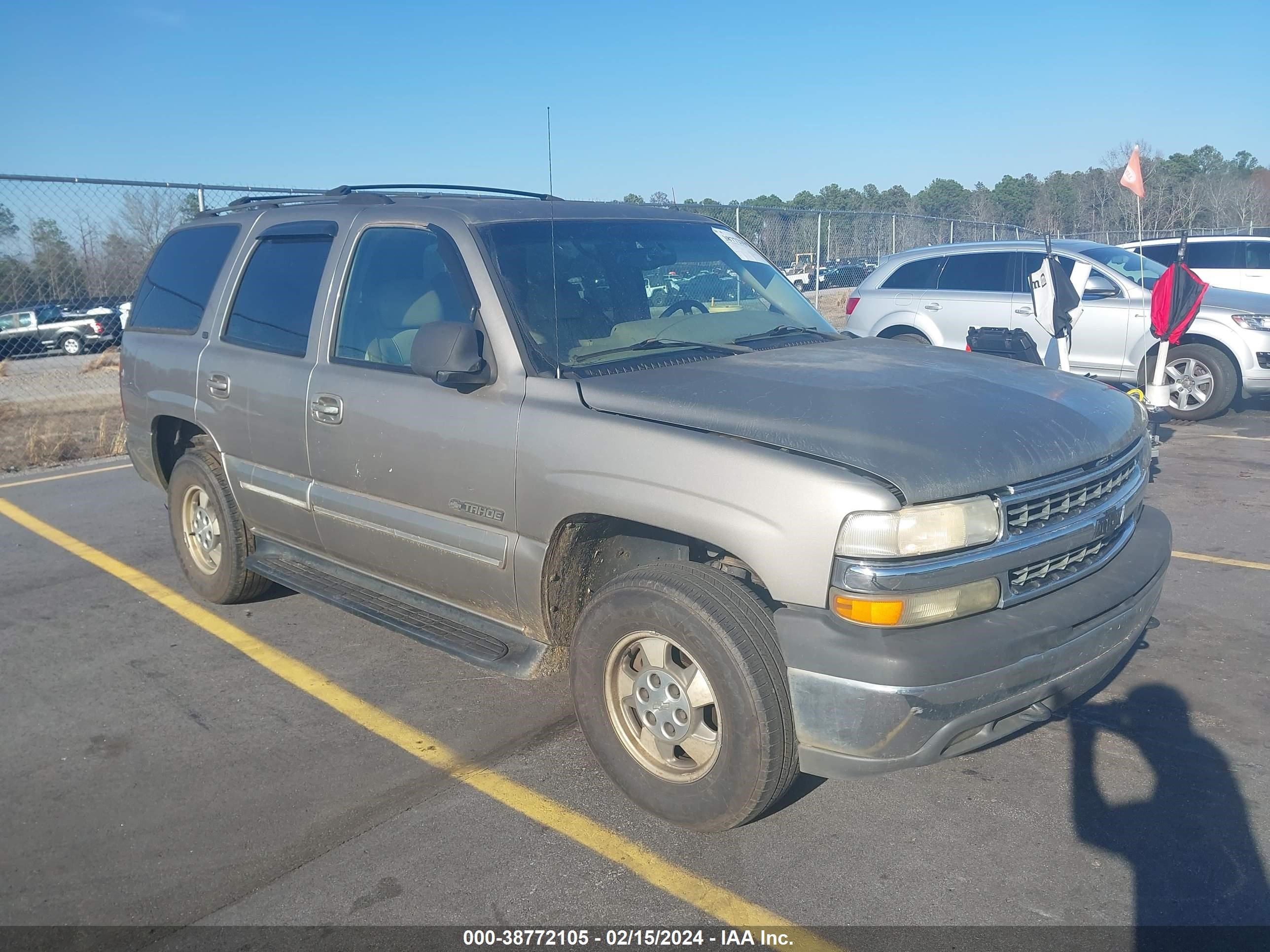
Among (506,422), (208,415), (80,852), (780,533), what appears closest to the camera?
(780,533)

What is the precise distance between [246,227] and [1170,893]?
4.78 m

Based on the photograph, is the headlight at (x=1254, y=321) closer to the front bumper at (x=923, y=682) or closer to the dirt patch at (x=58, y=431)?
the front bumper at (x=923, y=682)

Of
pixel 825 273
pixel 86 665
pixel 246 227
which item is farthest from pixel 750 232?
pixel 86 665

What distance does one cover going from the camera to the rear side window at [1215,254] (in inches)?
563

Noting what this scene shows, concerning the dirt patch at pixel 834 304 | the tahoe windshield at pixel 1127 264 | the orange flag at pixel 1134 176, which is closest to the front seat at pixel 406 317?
the tahoe windshield at pixel 1127 264

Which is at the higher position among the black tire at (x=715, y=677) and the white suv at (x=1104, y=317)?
the white suv at (x=1104, y=317)

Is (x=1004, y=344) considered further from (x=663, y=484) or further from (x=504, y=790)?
(x=504, y=790)

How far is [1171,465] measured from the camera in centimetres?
845

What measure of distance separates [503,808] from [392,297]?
2100mm

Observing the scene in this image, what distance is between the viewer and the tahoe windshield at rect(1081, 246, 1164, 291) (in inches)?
422

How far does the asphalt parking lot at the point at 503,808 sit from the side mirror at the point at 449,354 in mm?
1409

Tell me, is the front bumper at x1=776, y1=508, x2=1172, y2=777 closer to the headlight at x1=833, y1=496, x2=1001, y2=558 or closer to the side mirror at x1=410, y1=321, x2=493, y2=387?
the headlight at x1=833, y1=496, x2=1001, y2=558

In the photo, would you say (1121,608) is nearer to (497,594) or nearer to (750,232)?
(497,594)

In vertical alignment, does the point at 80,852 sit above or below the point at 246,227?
below
